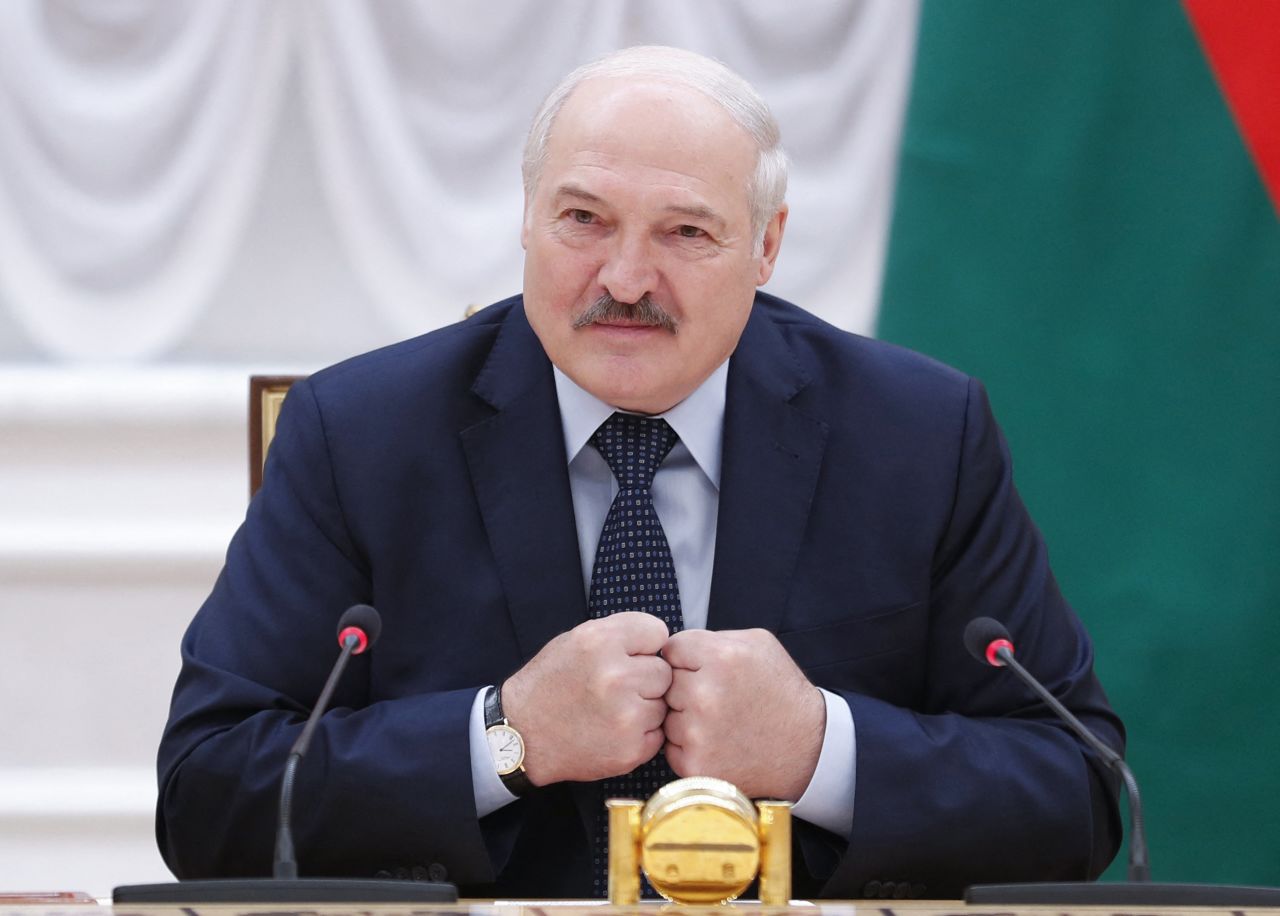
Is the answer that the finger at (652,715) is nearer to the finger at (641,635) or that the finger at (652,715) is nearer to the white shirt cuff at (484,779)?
the finger at (641,635)

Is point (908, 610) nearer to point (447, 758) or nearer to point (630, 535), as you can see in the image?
point (630, 535)

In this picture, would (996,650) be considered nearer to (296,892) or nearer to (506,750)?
(506,750)

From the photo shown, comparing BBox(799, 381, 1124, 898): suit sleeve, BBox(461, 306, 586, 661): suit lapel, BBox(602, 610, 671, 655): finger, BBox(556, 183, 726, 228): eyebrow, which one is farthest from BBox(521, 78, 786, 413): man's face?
BBox(799, 381, 1124, 898): suit sleeve

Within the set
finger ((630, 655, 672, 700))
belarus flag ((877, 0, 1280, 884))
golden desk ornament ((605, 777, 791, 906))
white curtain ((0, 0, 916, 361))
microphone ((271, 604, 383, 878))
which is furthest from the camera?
white curtain ((0, 0, 916, 361))

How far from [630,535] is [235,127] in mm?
1641

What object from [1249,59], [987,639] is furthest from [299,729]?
[1249,59]

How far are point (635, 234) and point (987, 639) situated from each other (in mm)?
632

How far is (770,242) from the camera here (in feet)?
7.16

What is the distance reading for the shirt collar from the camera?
210 cm

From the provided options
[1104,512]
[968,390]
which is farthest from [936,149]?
[968,390]

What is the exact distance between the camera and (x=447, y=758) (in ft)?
5.93

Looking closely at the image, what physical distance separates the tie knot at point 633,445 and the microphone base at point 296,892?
731 millimetres

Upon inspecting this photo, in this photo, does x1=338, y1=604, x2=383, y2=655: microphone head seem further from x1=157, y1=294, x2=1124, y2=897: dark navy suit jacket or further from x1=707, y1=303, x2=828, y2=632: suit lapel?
x1=707, y1=303, x2=828, y2=632: suit lapel

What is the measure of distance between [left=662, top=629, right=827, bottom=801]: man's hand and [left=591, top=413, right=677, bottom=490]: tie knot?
30 centimetres
